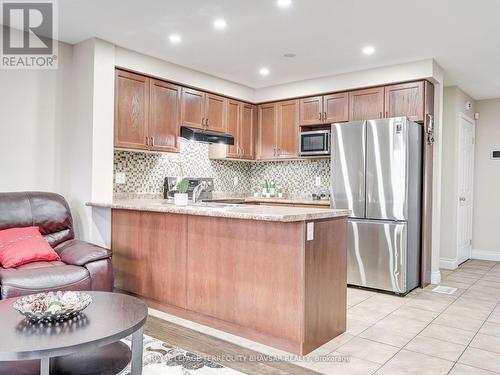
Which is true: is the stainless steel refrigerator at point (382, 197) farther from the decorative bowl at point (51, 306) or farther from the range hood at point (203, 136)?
the decorative bowl at point (51, 306)

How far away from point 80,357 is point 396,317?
2.62 meters

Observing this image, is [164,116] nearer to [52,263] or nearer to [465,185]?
[52,263]

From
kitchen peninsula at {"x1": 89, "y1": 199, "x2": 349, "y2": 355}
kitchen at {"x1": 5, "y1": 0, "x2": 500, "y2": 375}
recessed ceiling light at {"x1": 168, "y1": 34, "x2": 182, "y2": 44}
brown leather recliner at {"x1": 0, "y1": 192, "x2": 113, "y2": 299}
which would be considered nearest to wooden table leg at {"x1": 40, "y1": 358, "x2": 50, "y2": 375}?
kitchen at {"x1": 5, "y1": 0, "x2": 500, "y2": 375}

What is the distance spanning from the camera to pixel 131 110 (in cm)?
432

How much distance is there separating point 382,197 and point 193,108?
2.61m

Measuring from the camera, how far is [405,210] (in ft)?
13.5

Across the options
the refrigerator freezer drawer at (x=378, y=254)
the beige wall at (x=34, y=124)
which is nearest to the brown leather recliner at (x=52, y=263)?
the beige wall at (x=34, y=124)

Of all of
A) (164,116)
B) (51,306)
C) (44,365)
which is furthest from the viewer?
(164,116)

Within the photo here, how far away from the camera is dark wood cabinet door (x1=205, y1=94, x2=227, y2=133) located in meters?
5.29

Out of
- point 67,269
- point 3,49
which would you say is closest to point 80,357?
point 67,269

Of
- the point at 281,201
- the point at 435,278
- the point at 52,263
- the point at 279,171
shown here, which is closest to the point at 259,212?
the point at 52,263

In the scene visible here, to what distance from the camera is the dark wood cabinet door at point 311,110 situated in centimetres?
532

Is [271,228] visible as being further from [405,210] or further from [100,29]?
[100,29]

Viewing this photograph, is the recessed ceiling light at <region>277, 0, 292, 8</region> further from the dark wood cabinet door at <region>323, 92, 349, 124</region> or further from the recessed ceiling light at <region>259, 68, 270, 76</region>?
the dark wood cabinet door at <region>323, 92, 349, 124</region>
